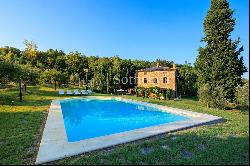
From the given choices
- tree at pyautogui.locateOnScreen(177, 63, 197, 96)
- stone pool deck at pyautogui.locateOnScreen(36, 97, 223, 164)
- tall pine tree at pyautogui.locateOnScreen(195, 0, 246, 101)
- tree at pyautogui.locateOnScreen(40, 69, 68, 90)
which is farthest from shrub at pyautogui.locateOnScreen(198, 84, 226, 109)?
tree at pyautogui.locateOnScreen(40, 69, 68, 90)

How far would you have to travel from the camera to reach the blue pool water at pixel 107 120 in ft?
40.5

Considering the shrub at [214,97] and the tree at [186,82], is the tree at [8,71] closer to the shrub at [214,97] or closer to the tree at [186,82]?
the shrub at [214,97]

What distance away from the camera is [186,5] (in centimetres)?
1981

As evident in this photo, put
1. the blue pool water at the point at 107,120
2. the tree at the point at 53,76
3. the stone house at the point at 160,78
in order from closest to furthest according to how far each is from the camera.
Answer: the blue pool water at the point at 107,120 → the stone house at the point at 160,78 → the tree at the point at 53,76

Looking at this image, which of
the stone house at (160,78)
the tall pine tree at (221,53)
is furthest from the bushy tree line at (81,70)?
the tall pine tree at (221,53)

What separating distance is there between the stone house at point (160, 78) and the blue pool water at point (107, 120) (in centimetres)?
824

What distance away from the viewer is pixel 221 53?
23.1 metres

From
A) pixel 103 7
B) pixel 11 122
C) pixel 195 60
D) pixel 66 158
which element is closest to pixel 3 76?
pixel 11 122

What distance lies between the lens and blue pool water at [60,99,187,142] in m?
12.3

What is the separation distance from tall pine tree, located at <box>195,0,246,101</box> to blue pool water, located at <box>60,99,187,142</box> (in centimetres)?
794

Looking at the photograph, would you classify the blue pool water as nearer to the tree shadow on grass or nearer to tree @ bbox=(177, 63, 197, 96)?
the tree shadow on grass

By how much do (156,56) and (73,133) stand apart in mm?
42076

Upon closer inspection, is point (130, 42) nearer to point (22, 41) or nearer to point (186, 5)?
point (186, 5)

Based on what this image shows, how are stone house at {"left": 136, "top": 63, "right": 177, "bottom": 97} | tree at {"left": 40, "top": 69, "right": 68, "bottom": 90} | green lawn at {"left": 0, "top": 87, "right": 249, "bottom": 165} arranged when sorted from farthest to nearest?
tree at {"left": 40, "top": 69, "right": 68, "bottom": 90} → stone house at {"left": 136, "top": 63, "right": 177, "bottom": 97} → green lawn at {"left": 0, "top": 87, "right": 249, "bottom": 165}
